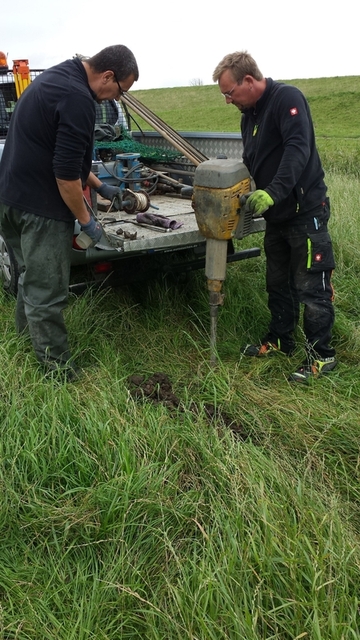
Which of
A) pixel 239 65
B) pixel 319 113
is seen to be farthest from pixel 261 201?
pixel 319 113

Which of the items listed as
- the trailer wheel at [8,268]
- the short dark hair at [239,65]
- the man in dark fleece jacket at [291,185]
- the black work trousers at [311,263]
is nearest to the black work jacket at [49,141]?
the short dark hair at [239,65]

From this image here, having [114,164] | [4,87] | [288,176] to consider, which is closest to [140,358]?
[288,176]

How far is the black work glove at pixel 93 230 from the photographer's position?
3.40 metres

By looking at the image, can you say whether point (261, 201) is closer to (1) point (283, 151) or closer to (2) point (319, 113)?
(1) point (283, 151)

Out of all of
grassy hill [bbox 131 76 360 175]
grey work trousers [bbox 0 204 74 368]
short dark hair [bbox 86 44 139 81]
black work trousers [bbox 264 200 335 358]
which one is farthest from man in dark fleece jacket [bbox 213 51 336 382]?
grassy hill [bbox 131 76 360 175]

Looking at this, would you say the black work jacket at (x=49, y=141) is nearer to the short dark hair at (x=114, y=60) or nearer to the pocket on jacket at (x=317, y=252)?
the short dark hair at (x=114, y=60)

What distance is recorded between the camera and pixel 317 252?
11.8ft

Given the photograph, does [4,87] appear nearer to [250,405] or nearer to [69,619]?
[250,405]

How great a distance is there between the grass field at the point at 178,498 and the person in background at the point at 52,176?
335 millimetres

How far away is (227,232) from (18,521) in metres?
1.89

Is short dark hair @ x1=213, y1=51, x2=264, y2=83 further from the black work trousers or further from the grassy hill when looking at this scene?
the grassy hill

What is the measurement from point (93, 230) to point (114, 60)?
2.95 feet

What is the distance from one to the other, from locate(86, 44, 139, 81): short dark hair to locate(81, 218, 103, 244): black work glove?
31.2 inches

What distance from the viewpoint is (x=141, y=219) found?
4.05 m
